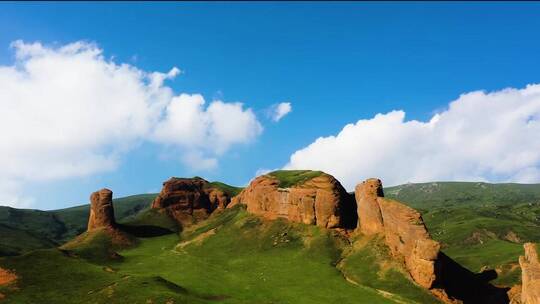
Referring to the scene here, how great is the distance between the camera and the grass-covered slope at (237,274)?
98.7 m

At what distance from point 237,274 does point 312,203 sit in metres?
38.7

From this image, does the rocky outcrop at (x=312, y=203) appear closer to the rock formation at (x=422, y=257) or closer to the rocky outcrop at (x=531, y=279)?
the rock formation at (x=422, y=257)

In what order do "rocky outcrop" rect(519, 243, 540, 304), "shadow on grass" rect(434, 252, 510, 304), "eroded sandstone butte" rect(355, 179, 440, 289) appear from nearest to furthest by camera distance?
"rocky outcrop" rect(519, 243, 540, 304)
"eroded sandstone butte" rect(355, 179, 440, 289)
"shadow on grass" rect(434, 252, 510, 304)

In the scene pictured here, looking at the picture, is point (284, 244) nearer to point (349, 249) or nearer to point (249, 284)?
point (349, 249)

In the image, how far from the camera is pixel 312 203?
6038 inches

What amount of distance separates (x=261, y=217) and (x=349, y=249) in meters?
45.2

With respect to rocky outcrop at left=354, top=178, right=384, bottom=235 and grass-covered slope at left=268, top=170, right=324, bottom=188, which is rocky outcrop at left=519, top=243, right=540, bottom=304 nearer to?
rocky outcrop at left=354, top=178, right=384, bottom=235

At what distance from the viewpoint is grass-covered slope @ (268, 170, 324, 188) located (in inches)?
6762

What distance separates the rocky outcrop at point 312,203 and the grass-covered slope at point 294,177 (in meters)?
2.64

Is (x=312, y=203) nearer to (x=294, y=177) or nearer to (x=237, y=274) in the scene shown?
(x=294, y=177)

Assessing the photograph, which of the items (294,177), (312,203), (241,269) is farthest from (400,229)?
(294,177)

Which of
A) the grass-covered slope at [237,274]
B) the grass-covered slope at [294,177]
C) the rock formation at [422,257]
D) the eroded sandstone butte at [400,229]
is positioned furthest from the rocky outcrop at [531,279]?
the grass-covered slope at [294,177]

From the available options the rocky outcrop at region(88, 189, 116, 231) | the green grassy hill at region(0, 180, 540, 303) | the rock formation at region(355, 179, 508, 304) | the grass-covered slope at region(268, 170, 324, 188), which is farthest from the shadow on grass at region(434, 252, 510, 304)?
the rocky outcrop at region(88, 189, 116, 231)

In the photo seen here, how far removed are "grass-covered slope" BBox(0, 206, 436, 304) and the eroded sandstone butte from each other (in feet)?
12.8
